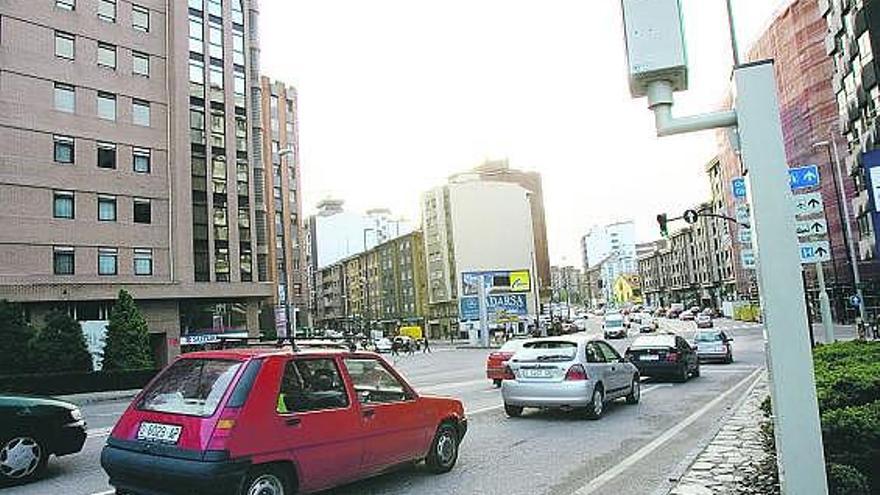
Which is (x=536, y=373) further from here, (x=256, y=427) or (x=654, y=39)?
(x=654, y=39)

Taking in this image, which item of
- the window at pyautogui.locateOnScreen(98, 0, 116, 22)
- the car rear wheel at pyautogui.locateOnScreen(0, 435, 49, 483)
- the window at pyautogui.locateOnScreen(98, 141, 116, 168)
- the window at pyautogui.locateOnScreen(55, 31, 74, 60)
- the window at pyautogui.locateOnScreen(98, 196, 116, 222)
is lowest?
the car rear wheel at pyautogui.locateOnScreen(0, 435, 49, 483)

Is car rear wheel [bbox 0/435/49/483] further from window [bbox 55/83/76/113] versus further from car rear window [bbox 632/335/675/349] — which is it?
window [bbox 55/83/76/113]

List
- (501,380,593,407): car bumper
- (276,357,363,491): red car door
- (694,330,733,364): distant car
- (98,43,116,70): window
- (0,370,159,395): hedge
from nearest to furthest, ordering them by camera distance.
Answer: (276,357,363,491): red car door → (501,380,593,407): car bumper → (0,370,159,395): hedge → (694,330,733,364): distant car → (98,43,116,70): window

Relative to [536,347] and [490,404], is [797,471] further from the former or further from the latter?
[490,404]

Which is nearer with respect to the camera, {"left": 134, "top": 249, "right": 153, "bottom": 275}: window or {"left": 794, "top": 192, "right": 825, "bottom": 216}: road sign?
{"left": 794, "top": 192, "right": 825, "bottom": 216}: road sign

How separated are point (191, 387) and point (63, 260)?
32409 mm

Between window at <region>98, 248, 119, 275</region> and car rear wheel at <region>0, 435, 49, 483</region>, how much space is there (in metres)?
29.8

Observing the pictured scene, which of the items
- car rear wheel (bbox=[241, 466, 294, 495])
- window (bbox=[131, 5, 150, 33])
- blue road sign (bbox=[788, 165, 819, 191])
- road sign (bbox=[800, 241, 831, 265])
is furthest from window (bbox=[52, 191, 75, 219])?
blue road sign (bbox=[788, 165, 819, 191])

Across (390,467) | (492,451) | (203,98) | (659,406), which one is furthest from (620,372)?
(203,98)

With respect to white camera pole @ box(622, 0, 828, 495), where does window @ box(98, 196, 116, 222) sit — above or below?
above

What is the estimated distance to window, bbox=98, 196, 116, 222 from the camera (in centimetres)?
3478

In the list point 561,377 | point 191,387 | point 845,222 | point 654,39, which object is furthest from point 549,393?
point 845,222

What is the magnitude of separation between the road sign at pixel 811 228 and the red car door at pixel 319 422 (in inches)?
320

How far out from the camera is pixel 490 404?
46.3ft
